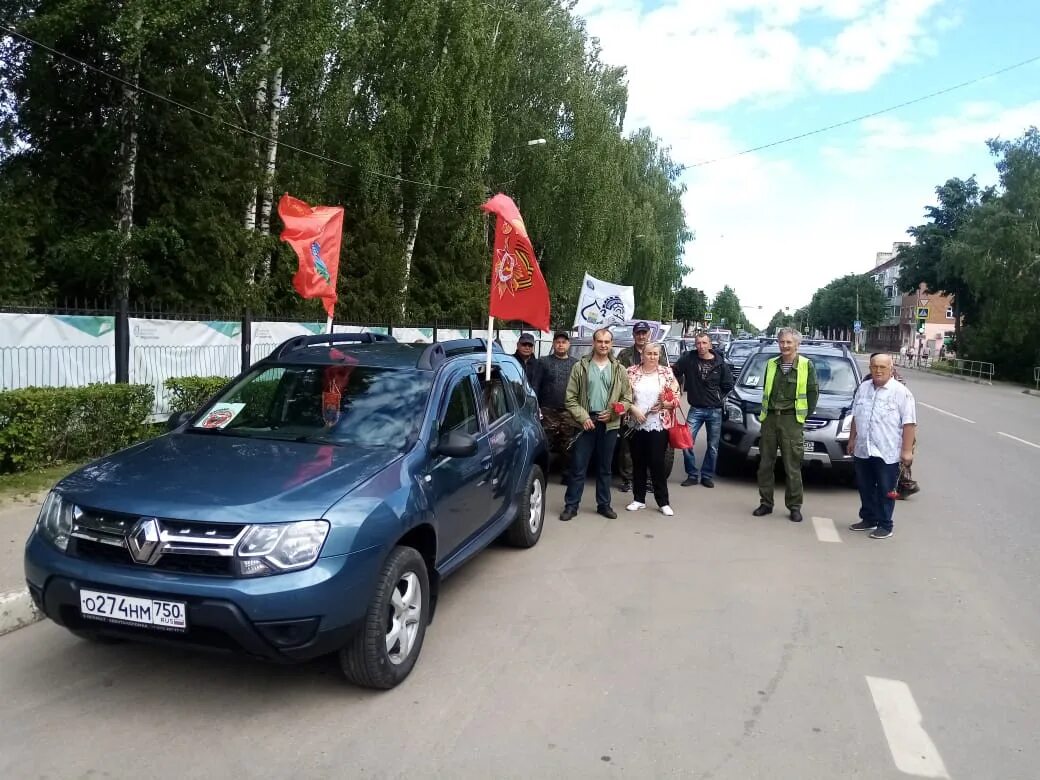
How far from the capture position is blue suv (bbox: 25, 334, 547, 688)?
11.1ft

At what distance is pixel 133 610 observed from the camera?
11.2ft

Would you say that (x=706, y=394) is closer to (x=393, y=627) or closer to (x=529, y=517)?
(x=529, y=517)

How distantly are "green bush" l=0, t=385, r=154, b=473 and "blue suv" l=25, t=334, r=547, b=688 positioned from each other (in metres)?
3.93

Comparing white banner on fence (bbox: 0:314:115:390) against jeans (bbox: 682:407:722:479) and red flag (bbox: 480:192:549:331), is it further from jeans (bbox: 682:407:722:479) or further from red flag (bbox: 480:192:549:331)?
jeans (bbox: 682:407:722:479)

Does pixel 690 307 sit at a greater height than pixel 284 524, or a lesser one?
greater

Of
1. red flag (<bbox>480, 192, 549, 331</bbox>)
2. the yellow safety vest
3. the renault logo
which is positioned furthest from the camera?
the yellow safety vest

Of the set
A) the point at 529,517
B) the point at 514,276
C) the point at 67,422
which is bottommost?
the point at 529,517

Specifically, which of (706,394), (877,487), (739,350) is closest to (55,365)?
(706,394)

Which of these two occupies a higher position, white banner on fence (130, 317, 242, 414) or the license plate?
white banner on fence (130, 317, 242, 414)

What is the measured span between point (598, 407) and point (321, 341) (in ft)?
9.12

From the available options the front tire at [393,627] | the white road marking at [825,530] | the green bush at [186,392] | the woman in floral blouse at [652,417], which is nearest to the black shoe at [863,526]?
the white road marking at [825,530]

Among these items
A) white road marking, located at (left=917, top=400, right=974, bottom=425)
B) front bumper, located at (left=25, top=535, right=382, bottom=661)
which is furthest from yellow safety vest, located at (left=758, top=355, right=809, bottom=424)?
white road marking, located at (left=917, top=400, right=974, bottom=425)

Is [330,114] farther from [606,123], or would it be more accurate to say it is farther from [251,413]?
[251,413]

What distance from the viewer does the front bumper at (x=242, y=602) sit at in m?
3.33
